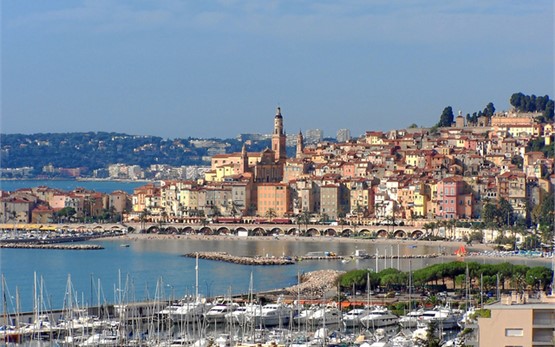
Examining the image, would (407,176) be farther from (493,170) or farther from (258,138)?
(258,138)

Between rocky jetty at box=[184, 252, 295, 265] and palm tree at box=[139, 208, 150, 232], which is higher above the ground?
palm tree at box=[139, 208, 150, 232]

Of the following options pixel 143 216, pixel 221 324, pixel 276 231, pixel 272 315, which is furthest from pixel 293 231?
pixel 272 315

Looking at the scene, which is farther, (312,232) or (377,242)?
(312,232)

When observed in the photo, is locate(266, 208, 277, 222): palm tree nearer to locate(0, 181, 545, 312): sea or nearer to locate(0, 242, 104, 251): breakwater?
locate(0, 181, 545, 312): sea

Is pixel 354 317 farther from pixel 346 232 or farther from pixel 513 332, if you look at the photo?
pixel 346 232

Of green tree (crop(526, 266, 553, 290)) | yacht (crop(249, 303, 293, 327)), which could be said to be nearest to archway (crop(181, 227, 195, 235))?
green tree (crop(526, 266, 553, 290))

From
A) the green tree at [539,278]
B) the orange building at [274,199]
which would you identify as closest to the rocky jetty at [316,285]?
the green tree at [539,278]
